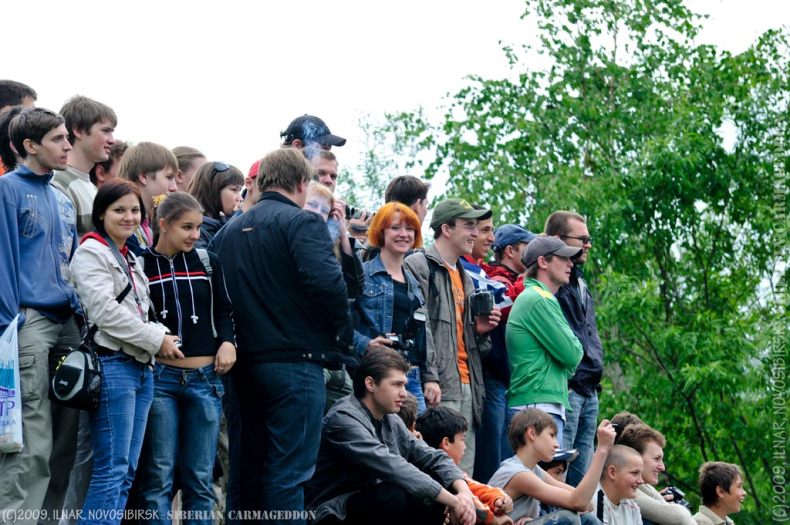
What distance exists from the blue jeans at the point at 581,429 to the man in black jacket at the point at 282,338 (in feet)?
8.26

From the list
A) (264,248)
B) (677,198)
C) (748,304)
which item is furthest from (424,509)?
(748,304)

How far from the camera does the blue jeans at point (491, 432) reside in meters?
7.55

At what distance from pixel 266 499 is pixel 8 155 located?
219 centimetres

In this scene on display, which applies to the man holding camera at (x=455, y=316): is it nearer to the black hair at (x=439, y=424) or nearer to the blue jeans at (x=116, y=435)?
the black hair at (x=439, y=424)

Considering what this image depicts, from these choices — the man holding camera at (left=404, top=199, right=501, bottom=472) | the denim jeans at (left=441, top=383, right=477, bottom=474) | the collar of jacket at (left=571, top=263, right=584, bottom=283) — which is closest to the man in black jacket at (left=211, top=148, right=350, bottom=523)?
the man holding camera at (left=404, top=199, right=501, bottom=472)

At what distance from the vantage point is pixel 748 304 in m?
18.8

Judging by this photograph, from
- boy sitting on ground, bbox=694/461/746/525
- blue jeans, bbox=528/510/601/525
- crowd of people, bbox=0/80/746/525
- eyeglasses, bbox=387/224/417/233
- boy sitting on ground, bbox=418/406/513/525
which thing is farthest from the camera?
boy sitting on ground, bbox=694/461/746/525

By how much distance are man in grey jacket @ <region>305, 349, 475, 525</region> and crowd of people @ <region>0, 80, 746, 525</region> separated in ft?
0.04

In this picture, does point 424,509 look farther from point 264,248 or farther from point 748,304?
point 748,304

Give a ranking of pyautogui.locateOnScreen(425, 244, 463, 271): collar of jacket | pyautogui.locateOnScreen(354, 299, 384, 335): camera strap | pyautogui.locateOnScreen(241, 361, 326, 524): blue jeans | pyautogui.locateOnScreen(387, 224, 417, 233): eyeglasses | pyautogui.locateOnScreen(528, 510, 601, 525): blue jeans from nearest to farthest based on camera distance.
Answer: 1. pyautogui.locateOnScreen(241, 361, 326, 524): blue jeans
2. pyautogui.locateOnScreen(528, 510, 601, 525): blue jeans
3. pyautogui.locateOnScreen(354, 299, 384, 335): camera strap
4. pyautogui.locateOnScreen(387, 224, 417, 233): eyeglasses
5. pyautogui.locateOnScreen(425, 244, 463, 271): collar of jacket

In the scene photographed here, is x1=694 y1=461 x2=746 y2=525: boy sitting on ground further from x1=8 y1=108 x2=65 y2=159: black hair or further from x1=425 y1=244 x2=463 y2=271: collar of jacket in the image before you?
x1=8 y1=108 x2=65 y2=159: black hair

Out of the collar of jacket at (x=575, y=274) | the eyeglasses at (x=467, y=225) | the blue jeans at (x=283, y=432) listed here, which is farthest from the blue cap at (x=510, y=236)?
the blue jeans at (x=283, y=432)

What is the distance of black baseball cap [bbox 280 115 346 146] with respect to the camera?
750 cm

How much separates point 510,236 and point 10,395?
437 centimetres
